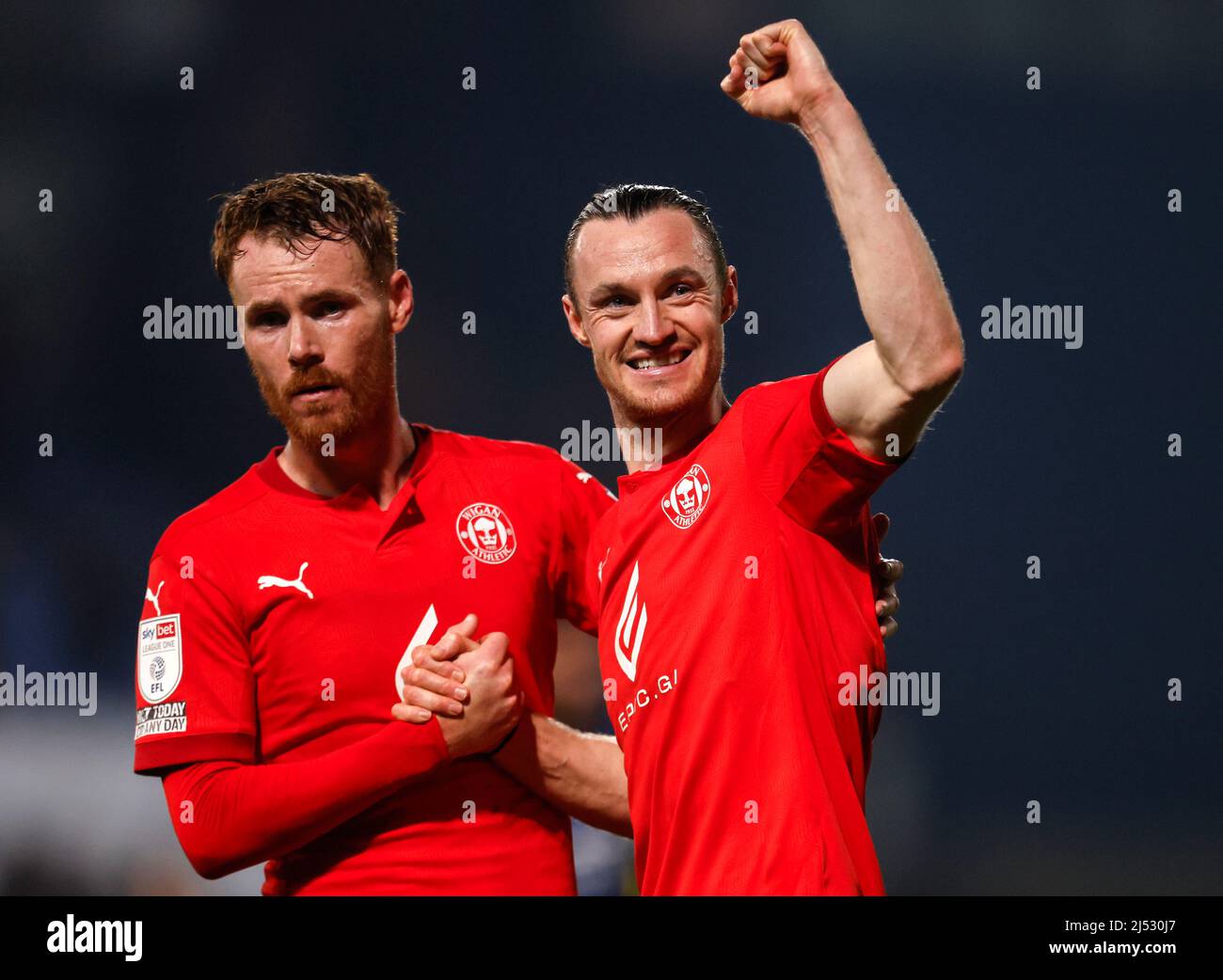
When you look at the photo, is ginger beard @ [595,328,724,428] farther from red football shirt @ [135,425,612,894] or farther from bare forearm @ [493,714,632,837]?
bare forearm @ [493,714,632,837]

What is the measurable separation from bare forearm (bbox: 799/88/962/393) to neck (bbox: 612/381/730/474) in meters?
0.56

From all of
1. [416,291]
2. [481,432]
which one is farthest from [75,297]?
[481,432]

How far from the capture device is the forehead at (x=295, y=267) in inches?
103

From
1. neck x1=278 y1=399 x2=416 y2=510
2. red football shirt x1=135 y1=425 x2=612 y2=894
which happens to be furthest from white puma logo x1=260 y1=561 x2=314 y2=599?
neck x1=278 y1=399 x2=416 y2=510

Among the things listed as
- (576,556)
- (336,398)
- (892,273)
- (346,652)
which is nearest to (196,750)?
(346,652)

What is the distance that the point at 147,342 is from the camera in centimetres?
396

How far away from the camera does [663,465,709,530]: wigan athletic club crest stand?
234 cm

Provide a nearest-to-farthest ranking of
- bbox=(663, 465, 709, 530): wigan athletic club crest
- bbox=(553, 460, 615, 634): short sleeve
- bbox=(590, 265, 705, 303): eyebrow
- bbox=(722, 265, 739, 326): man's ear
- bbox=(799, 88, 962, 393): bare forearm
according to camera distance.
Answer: bbox=(799, 88, 962, 393): bare forearm → bbox=(663, 465, 709, 530): wigan athletic club crest → bbox=(590, 265, 705, 303): eyebrow → bbox=(722, 265, 739, 326): man's ear → bbox=(553, 460, 615, 634): short sleeve

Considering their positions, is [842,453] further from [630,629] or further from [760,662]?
[630,629]

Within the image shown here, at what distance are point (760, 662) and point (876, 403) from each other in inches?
20.1

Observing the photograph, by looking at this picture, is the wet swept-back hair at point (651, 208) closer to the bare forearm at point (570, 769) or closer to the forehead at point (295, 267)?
the forehead at point (295, 267)
